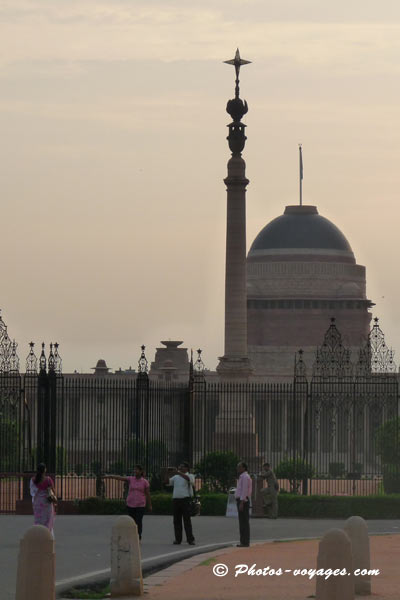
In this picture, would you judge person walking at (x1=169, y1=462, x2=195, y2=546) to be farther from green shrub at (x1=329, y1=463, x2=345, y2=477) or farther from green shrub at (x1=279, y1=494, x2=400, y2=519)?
green shrub at (x1=329, y1=463, x2=345, y2=477)

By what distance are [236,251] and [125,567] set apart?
41164 mm

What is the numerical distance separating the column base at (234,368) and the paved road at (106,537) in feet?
80.1

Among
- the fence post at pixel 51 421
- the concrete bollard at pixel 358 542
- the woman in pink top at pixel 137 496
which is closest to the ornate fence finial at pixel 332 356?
the fence post at pixel 51 421

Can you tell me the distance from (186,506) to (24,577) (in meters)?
10.9

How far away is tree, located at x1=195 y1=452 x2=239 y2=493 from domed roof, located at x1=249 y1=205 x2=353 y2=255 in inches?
3078

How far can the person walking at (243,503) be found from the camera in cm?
2766

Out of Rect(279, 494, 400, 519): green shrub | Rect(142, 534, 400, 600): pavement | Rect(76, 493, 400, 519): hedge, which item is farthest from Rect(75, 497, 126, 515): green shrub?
Rect(142, 534, 400, 600): pavement

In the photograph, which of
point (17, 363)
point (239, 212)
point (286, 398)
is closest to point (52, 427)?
point (17, 363)

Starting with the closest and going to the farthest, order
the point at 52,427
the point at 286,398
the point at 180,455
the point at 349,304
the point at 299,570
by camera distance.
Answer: the point at 299,570, the point at 52,427, the point at 180,455, the point at 286,398, the point at 349,304

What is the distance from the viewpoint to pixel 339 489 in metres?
57.5

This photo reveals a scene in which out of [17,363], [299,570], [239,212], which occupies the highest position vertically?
[239,212]

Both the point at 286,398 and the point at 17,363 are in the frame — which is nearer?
the point at 17,363

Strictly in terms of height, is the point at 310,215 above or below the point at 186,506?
above

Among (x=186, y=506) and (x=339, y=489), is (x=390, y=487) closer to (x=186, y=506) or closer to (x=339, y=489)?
(x=339, y=489)
